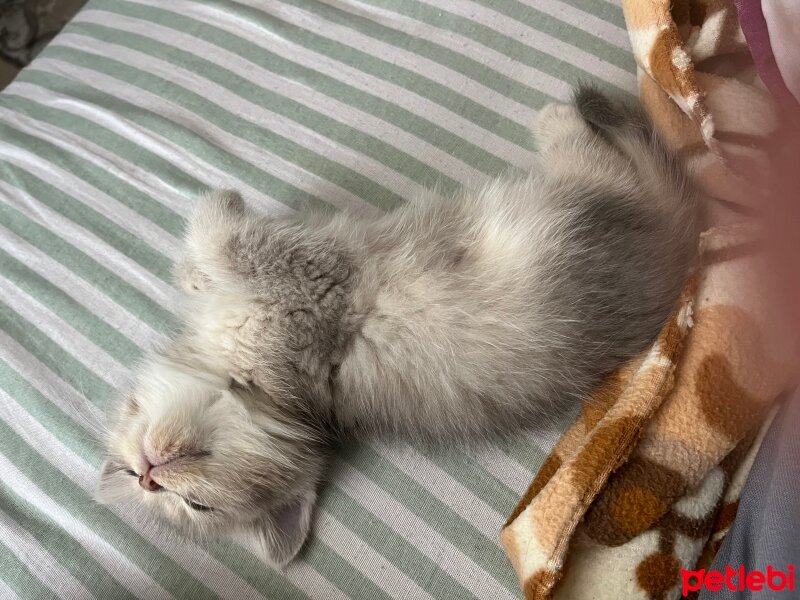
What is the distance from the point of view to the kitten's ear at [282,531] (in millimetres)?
905

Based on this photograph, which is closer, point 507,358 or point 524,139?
point 507,358

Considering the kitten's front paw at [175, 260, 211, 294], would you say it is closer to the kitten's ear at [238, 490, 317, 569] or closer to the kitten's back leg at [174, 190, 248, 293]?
the kitten's back leg at [174, 190, 248, 293]

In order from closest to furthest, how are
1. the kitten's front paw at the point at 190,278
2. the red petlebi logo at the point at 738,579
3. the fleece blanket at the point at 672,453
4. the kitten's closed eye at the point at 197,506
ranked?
Answer: the red petlebi logo at the point at 738,579, the fleece blanket at the point at 672,453, the kitten's closed eye at the point at 197,506, the kitten's front paw at the point at 190,278

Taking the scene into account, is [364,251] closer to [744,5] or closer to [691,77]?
[691,77]

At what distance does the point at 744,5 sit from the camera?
0.87 metres

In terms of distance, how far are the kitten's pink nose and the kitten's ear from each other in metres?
0.15

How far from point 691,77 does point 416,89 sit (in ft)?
1.54

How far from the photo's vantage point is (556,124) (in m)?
1.02

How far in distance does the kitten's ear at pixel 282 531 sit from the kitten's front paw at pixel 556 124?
2.28 feet

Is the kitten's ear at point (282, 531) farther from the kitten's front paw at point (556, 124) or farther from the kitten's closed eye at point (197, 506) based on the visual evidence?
the kitten's front paw at point (556, 124)

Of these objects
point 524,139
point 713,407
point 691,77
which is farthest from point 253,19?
point 713,407

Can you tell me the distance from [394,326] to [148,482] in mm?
415

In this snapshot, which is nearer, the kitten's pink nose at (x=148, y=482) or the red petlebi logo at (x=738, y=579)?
the red petlebi logo at (x=738, y=579)

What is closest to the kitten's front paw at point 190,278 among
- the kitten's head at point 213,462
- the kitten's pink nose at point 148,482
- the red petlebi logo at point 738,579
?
the kitten's head at point 213,462
